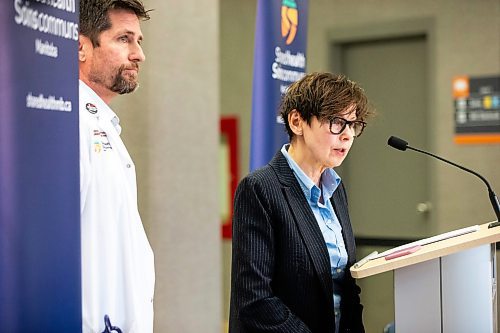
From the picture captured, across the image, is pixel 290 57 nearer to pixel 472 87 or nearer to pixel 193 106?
pixel 193 106

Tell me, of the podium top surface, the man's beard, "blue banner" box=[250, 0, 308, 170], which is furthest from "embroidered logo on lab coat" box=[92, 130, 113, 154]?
"blue banner" box=[250, 0, 308, 170]

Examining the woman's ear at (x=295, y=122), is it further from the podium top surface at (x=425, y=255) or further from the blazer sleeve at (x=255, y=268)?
the podium top surface at (x=425, y=255)

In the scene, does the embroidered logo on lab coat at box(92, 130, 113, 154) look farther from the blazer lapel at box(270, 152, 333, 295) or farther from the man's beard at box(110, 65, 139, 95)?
the blazer lapel at box(270, 152, 333, 295)

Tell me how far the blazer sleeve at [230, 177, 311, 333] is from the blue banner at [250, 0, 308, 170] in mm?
1226

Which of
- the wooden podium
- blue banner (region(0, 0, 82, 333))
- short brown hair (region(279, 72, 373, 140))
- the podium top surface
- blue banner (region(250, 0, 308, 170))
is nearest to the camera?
blue banner (region(0, 0, 82, 333))

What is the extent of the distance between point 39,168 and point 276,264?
68cm

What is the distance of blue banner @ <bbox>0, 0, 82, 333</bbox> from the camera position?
1662mm

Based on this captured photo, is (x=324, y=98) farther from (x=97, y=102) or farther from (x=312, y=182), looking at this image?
(x=97, y=102)

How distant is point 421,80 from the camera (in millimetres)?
5441

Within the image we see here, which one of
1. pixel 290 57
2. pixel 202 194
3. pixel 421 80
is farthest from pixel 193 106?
pixel 421 80

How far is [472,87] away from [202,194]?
2026mm

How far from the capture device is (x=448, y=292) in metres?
2.02

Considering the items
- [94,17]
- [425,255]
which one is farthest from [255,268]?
[94,17]

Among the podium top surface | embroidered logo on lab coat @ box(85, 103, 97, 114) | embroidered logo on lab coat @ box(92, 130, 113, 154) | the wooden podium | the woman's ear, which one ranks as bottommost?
the wooden podium
